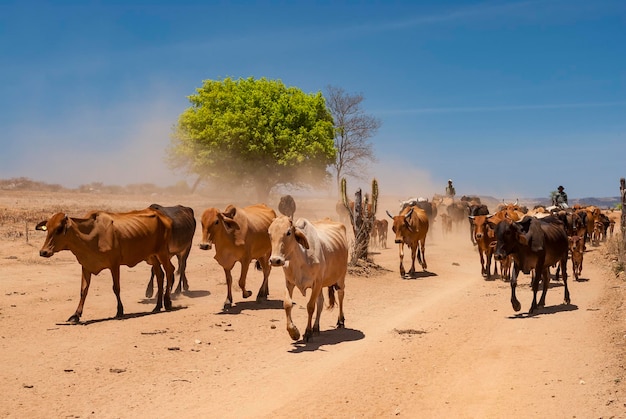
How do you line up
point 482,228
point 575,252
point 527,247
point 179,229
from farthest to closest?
1. point 482,228
2. point 575,252
3. point 179,229
4. point 527,247

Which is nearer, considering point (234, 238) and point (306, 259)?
point (306, 259)

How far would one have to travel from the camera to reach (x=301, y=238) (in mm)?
11109

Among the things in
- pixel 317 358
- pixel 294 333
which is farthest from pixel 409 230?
pixel 317 358

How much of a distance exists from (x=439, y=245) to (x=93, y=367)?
26437mm

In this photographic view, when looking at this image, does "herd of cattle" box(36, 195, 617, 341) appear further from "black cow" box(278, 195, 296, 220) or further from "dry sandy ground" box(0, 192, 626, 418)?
"black cow" box(278, 195, 296, 220)

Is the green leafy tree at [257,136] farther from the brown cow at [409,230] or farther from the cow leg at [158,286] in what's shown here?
the cow leg at [158,286]

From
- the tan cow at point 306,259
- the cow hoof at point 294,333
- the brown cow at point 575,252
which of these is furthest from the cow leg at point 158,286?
the brown cow at point 575,252

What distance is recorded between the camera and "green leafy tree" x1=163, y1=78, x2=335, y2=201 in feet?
152

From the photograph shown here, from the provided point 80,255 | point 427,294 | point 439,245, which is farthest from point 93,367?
point 439,245

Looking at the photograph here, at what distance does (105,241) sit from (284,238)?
489 cm

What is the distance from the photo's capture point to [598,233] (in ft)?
108

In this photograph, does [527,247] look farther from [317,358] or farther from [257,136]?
[257,136]

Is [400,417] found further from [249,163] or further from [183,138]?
[183,138]

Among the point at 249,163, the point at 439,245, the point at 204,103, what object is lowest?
the point at 439,245
